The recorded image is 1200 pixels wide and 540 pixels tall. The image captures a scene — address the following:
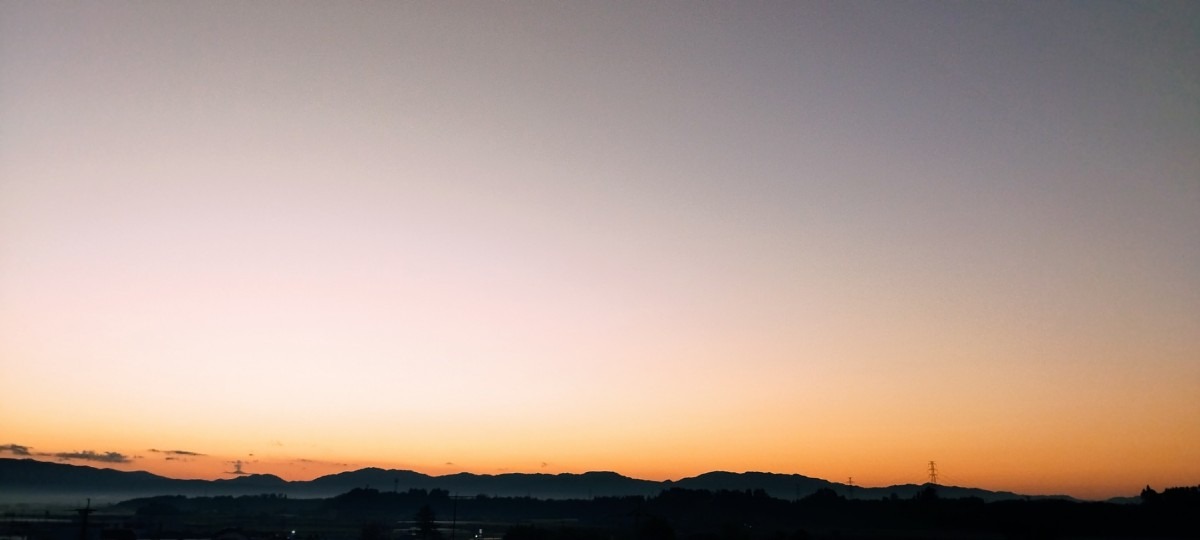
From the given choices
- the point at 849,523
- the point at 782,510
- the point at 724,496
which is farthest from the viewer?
the point at 724,496

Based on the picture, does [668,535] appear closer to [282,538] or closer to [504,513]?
[282,538]

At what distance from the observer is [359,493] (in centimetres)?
17400

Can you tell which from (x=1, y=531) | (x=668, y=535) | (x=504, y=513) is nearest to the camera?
(x=668, y=535)

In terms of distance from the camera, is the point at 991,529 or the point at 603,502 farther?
the point at 603,502

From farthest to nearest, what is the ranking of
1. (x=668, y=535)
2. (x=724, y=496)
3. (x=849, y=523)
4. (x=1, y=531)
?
1. (x=724, y=496)
2. (x=849, y=523)
3. (x=1, y=531)
4. (x=668, y=535)

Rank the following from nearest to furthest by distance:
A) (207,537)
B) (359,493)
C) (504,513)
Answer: (207,537) < (504,513) < (359,493)

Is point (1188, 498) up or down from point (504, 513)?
up

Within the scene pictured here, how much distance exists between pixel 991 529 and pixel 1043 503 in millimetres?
15978

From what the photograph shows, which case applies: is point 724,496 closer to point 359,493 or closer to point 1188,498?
point 1188,498

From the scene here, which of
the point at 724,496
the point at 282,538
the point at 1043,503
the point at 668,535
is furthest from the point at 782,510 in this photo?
the point at 282,538

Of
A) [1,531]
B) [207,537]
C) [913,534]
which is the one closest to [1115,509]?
[913,534]

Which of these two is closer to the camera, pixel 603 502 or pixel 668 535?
pixel 668 535

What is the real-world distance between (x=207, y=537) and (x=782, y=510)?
67.0m

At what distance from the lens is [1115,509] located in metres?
80.1
